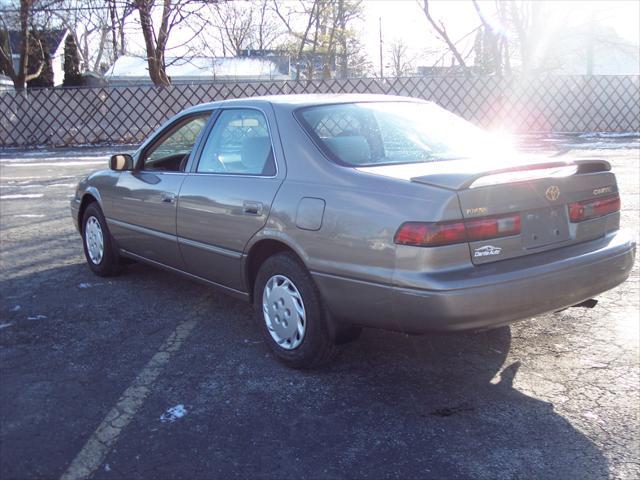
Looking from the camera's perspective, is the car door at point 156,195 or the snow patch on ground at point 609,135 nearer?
the car door at point 156,195

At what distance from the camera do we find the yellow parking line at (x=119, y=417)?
285 centimetres

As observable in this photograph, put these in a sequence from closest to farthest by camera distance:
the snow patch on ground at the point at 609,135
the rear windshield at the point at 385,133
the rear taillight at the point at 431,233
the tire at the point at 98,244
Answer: the rear taillight at the point at 431,233, the rear windshield at the point at 385,133, the tire at the point at 98,244, the snow patch on ground at the point at 609,135

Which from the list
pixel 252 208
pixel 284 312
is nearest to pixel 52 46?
pixel 252 208

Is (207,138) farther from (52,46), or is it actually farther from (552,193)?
(52,46)

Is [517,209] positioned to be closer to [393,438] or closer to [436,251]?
[436,251]

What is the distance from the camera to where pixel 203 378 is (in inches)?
147

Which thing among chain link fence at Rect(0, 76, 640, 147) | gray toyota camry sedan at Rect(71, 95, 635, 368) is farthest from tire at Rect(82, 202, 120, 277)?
chain link fence at Rect(0, 76, 640, 147)

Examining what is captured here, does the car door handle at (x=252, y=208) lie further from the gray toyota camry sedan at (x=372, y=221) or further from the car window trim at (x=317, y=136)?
the car window trim at (x=317, y=136)

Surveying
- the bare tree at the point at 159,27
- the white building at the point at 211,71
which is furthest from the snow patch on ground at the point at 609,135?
the white building at the point at 211,71

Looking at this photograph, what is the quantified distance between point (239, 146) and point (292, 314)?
1228 millimetres

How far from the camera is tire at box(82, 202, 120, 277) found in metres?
5.66

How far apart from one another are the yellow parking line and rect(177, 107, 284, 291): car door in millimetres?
569

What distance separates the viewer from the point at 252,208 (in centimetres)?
392

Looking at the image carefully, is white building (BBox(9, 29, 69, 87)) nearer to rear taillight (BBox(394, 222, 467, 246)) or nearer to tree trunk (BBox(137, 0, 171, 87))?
tree trunk (BBox(137, 0, 171, 87))
